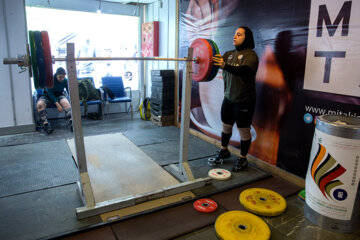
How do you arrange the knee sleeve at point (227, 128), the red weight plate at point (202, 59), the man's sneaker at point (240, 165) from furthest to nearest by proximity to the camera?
the knee sleeve at point (227, 128) → the man's sneaker at point (240, 165) → the red weight plate at point (202, 59)

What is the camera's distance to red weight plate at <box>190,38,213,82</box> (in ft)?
7.11

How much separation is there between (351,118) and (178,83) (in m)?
2.73

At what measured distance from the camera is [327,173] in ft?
5.87

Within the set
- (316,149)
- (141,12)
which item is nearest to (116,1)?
(141,12)

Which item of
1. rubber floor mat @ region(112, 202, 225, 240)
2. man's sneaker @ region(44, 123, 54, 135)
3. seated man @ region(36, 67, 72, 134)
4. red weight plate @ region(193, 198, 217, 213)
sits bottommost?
rubber floor mat @ region(112, 202, 225, 240)

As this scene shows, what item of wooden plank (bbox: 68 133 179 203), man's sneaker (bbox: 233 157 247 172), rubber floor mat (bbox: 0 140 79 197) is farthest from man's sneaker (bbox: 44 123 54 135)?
man's sneaker (bbox: 233 157 247 172)

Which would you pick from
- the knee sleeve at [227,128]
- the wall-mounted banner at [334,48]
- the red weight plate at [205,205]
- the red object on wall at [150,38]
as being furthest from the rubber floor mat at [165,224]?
the red object on wall at [150,38]

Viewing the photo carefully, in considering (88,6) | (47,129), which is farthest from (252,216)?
(88,6)

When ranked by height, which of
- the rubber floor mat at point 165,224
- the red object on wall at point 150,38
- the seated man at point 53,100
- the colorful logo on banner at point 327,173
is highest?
the red object on wall at point 150,38

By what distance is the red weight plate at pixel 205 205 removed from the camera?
1983mm

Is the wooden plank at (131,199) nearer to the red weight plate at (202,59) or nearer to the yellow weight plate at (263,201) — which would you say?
the yellow weight plate at (263,201)

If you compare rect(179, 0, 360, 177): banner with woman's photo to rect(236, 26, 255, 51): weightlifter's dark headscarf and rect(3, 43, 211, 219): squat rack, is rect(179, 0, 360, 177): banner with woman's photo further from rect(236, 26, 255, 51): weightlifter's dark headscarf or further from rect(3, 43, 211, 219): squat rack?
rect(3, 43, 211, 219): squat rack

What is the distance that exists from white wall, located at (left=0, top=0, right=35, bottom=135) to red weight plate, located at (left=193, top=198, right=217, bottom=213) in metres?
3.05

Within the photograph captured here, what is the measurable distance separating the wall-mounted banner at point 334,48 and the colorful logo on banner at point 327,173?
56cm
